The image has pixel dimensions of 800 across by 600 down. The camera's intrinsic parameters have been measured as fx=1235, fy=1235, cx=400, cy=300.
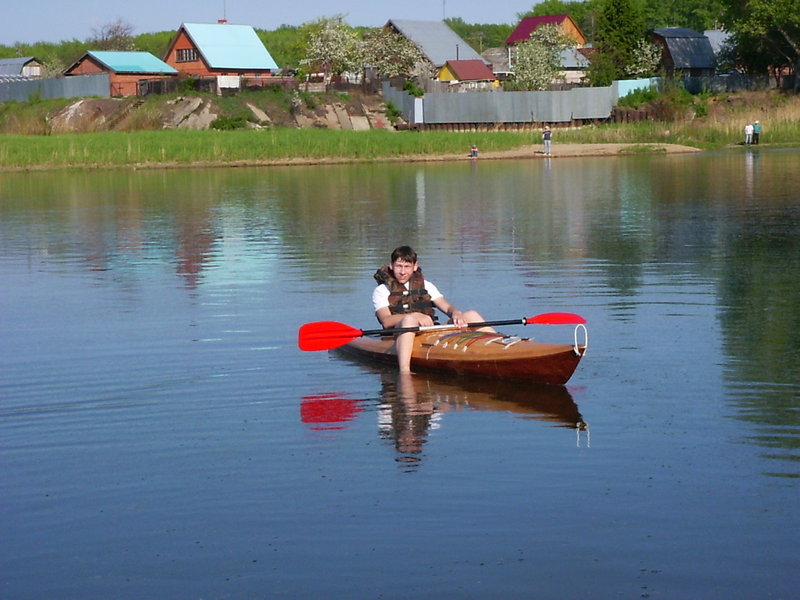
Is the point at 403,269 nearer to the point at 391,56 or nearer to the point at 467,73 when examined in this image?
the point at 391,56

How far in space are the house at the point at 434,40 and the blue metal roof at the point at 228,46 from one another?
32.1 ft

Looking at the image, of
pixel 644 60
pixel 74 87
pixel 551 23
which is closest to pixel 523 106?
pixel 644 60

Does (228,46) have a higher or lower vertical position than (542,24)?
lower

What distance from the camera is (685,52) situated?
269ft

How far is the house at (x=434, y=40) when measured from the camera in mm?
90938

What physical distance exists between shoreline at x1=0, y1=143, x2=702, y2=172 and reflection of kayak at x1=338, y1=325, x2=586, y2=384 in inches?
1641

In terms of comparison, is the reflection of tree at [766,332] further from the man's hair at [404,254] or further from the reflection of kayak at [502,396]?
the man's hair at [404,254]

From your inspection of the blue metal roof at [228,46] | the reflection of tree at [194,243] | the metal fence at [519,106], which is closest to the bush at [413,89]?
the metal fence at [519,106]

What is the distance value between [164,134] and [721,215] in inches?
1459

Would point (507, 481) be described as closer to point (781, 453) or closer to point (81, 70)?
point (781, 453)

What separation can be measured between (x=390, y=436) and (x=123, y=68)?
234 ft

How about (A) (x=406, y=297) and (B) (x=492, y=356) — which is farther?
(A) (x=406, y=297)

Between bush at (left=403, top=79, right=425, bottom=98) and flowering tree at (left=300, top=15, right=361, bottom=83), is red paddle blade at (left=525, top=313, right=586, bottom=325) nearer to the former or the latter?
bush at (left=403, top=79, right=425, bottom=98)

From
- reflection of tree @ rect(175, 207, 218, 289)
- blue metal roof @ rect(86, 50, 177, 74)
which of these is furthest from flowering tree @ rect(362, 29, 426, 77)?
reflection of tree @ rect(175, 207, 218, 289)
